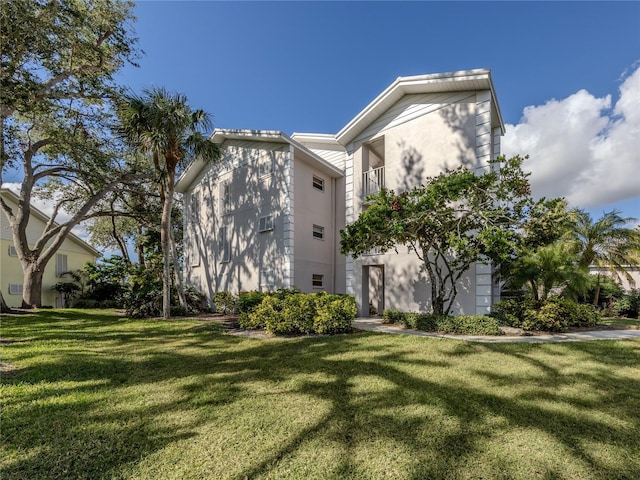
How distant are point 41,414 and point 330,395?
3.73m

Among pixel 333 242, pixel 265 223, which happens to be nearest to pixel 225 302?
pixel 265 223

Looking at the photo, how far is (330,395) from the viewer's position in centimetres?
441

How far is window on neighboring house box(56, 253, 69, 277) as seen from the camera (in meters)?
22.0

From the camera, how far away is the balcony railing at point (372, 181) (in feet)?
42.4

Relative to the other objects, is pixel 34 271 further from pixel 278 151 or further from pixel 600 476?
pixel 600 476

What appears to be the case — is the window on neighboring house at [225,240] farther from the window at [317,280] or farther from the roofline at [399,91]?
the roofline at [399,91]

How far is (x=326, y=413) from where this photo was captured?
3828mm

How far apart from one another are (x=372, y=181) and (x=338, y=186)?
113 inches

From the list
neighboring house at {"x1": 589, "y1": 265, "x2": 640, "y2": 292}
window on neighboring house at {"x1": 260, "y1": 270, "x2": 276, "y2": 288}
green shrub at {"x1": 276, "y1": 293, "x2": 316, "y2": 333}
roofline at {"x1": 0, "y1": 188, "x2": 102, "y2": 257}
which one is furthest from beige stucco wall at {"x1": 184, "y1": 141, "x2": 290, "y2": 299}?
neighboring house at {"x1": 589, "y1": 265, "x2": 640, "y2": 292}

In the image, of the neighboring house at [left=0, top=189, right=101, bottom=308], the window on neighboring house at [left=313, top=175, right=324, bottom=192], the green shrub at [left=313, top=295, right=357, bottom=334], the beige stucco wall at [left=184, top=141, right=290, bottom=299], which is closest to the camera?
the green shrub at [left=313, top=295, right=357, bottom=334]

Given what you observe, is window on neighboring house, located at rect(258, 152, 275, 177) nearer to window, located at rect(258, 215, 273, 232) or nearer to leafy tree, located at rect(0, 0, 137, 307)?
window, located at rect(258, 215, 273, 232)

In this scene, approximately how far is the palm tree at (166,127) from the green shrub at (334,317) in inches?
280

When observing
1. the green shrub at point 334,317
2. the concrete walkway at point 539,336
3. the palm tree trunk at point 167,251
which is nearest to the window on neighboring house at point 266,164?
the palm tree trunk at point 167,251

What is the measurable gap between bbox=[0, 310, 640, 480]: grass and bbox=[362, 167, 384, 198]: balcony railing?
24.9 feet
